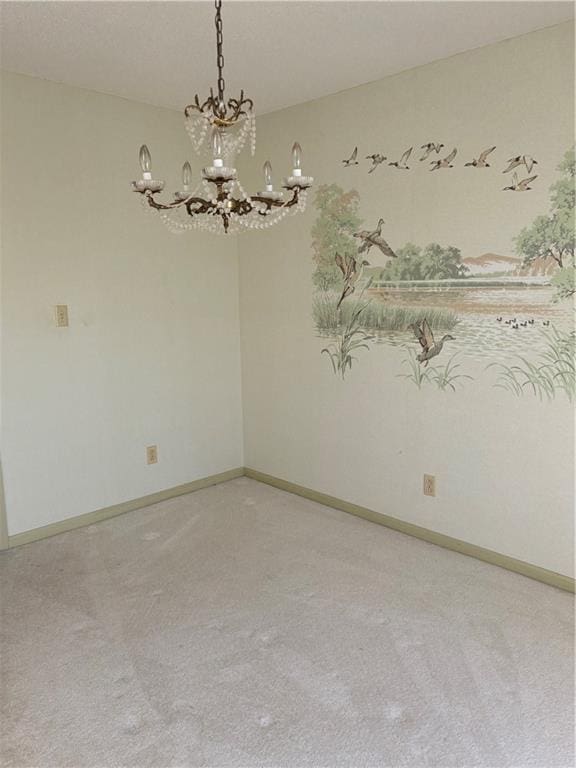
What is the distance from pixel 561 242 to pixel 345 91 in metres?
1.55

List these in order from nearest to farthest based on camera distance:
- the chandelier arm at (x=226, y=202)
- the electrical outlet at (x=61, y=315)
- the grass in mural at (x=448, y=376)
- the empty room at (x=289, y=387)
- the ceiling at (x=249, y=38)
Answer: the chandelier arm at (x=226, y=202), the empty room at (x=289, y=387), the ceiling at (x=249, y=38), the grass in mural at (x=448, y=376), the electrical outlet at (x=61, y=315)

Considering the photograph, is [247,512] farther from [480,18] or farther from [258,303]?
[480,18]

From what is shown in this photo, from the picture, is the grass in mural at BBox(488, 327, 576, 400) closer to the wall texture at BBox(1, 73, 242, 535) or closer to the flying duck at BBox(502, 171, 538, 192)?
the flying duck at BBox(502, 171, 538, 192)

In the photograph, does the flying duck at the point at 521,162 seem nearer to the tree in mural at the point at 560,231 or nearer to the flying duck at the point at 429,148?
the tree in mural at the point at 560,231

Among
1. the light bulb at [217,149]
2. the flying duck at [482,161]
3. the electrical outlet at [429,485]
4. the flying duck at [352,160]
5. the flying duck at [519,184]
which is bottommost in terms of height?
the electrical outlet at [429,485]

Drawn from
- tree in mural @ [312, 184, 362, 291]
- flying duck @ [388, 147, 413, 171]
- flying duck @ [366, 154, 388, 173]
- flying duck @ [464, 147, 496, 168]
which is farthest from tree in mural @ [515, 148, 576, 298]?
tree in mural @ [312, 184, 362, 291]

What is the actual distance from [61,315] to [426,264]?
202cm

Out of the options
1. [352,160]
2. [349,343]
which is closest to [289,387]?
[349,343]

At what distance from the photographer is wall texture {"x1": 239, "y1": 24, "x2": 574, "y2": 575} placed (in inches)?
113

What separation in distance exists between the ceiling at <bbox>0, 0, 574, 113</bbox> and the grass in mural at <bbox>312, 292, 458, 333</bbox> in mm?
1202

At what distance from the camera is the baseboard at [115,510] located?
3523mm

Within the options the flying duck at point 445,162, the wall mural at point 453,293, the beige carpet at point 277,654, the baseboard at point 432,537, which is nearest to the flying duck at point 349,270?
the wall mural at point 453,293

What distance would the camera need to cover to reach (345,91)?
3.54 m

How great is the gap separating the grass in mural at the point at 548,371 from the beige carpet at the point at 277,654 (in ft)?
3.01
